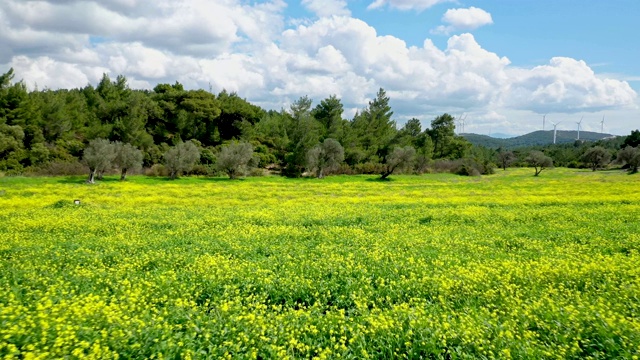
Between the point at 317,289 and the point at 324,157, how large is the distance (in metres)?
62.4

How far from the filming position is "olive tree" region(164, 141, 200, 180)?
2331 inches

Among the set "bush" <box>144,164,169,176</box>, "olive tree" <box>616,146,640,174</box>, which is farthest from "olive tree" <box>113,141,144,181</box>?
"olive tree" <box>616,146,640,174</box>

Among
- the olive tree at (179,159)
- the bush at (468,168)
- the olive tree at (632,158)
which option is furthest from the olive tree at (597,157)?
the olive tree at (179,159)

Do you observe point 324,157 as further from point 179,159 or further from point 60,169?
point 60,169

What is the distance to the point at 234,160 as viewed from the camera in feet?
205

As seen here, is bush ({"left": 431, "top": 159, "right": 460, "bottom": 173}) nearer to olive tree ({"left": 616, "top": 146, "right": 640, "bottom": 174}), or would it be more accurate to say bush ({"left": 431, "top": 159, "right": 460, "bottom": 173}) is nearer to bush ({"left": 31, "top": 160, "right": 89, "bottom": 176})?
olive tree ({"left": 616, "top": 146, "right": 640, "bottom": 174})

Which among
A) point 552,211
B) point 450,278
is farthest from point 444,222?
point 450,278

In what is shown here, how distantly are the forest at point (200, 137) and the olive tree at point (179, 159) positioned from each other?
16cm

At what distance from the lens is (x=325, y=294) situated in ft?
33.4

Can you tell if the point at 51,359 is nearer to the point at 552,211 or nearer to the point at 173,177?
the point at 552,211

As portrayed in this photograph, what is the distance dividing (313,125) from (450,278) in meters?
70.9

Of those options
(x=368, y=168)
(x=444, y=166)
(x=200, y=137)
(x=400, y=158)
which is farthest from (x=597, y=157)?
(x=200, y=137)

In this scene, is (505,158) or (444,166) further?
(505,158)

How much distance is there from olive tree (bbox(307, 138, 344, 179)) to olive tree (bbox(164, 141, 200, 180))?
69.4 ft
